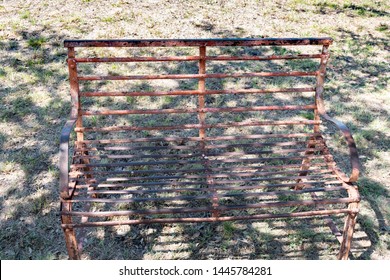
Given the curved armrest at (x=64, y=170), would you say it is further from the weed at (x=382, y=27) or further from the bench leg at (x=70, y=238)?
the weed at (x=382, y=27)

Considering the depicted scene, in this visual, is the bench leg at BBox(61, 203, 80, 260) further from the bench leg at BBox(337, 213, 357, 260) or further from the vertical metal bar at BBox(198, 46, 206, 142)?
the bench leg at BBox(337, 213, 357, 260)

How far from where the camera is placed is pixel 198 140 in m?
3.10

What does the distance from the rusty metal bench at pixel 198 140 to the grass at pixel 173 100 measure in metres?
0.14

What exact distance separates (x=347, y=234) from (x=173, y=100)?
2500 millimetres

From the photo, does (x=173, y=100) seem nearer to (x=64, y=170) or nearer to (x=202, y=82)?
(x=202, y=82)

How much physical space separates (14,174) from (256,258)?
2115 mm

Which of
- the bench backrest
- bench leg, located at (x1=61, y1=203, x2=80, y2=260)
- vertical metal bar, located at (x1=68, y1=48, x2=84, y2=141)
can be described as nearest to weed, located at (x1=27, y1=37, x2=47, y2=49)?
the bench backrest

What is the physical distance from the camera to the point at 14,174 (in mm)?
3568

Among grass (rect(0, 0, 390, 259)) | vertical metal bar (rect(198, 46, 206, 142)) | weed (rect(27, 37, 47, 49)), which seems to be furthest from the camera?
weed (rect(27, 37, 47, 49))

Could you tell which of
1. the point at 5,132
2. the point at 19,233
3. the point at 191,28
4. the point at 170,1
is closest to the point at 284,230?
the point at 19,233

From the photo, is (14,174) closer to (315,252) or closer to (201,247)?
(201,247)

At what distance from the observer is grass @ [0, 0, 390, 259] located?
3.05 metres

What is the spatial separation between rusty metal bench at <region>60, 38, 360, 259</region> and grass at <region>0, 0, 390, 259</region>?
141 millimetres

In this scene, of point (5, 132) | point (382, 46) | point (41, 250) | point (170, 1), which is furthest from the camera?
point (170, 1)
